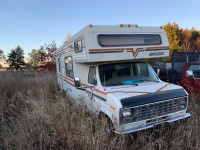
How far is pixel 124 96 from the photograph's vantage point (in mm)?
3072

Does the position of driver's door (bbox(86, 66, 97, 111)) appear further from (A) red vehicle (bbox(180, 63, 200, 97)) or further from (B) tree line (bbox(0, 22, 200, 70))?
(B) tree line (bbox(0, 22, 200, 70))

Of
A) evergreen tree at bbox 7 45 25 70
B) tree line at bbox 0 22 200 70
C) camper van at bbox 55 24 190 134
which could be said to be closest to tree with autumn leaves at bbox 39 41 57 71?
tree line at bbox 0 22 200 70

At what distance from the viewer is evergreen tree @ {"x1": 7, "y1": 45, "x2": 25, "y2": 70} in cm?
4016

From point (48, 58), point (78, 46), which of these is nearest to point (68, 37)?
point (48, 58)

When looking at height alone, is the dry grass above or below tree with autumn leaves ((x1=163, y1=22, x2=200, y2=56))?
below

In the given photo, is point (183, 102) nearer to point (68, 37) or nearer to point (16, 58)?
point (68, 37)

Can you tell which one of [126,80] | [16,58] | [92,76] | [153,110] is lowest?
[153,110]

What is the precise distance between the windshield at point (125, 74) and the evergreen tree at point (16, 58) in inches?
1692

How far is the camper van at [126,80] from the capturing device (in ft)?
10.0

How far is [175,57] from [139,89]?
3.73 m

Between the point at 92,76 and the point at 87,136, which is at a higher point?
the point at 92,76

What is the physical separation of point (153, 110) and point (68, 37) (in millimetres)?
32697

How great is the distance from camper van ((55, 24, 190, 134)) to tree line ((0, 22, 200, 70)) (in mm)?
13278

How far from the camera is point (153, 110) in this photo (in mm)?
3219
